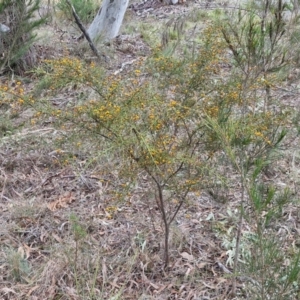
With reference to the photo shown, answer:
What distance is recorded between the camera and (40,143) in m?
3.66

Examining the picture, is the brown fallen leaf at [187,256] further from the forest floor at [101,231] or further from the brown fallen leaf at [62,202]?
the brown fallen leaf at [62,202]

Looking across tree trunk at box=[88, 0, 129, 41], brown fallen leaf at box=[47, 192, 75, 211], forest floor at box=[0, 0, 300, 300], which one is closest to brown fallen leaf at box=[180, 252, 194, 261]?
forest floor at box=[0, 0, 300, 300]

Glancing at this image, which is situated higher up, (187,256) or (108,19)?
(108,19)

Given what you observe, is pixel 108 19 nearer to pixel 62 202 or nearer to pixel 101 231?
pixel 62 202

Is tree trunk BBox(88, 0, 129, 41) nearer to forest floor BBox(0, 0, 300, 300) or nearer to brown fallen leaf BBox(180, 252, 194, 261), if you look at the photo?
forest floor BBox(0, 0, 300, 300)

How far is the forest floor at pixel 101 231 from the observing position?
2406 mm

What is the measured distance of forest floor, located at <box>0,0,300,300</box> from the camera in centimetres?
241

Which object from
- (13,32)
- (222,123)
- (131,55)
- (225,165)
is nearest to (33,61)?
(13,32)

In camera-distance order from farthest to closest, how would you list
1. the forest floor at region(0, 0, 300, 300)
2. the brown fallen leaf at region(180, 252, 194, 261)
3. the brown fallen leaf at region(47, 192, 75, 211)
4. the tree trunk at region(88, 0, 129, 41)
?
the tree trunk at region(88, 0, 129, 41), the brown fallen leaf at region(47, 192, 75, 211), the brown fallen leaf at region(180, 252, 194, 261), the forest floor at region(0, 0, 300, 300)

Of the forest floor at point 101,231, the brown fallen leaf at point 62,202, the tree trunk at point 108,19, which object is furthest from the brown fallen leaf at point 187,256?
the tree trunk at point 108,19

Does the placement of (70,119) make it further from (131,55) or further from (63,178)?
(131,55)

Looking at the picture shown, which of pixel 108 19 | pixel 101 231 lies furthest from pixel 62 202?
pixel 108 19

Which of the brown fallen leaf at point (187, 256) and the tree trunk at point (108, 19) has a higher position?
the tree trunk at point (108, 19)

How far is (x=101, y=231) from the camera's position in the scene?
2.83 m
